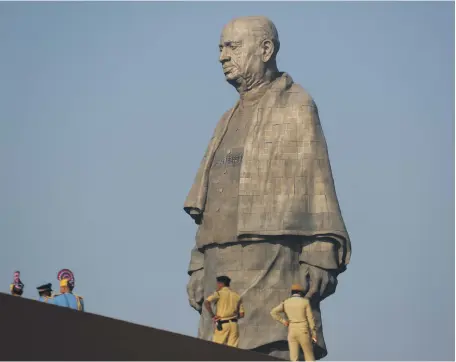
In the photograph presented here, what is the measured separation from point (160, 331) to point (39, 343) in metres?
1.66

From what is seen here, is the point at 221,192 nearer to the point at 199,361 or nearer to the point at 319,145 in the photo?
the point at 319,145

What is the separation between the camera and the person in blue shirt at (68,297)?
946 inches

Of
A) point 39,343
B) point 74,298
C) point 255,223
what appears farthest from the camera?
point 255,223

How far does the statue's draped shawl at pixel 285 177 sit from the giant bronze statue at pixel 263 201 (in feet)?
0.05

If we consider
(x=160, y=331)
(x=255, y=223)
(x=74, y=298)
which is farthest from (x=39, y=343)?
(x=255, y=223)

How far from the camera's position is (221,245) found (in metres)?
31.1

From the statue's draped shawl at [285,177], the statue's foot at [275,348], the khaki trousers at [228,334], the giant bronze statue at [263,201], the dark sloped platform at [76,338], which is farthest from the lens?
the statue's draped shawl at [285,177]

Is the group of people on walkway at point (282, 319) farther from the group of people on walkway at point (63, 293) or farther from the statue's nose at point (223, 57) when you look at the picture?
the statue's nose at point (223, 57)

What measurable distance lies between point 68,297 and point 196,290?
7895 millimetres

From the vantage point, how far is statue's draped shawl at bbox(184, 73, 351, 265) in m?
30.7

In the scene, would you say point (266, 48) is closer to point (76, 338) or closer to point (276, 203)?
point (276, 203)

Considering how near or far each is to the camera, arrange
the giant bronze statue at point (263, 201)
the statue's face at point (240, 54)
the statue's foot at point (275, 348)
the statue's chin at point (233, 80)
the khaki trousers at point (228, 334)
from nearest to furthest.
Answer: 1. the khaki trousers at point (228, 334)
2. the statue's foot at point (275, 348)
3. the giant bronze statue at point (263, 201)
4. the statue's face at point (240, 54)
5. the statue's chin at point (233, 80)

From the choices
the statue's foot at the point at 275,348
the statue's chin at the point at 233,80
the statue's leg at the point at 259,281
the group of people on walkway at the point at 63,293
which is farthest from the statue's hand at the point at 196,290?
the group of people on walkway at the point at 63,293

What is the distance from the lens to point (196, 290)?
31922 mm
